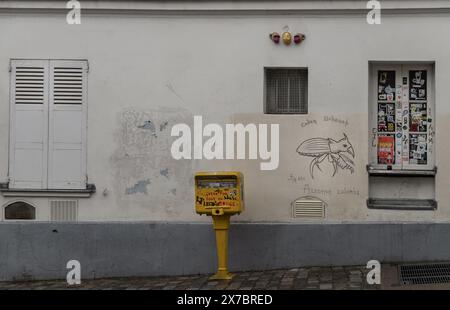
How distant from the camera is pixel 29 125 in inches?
423

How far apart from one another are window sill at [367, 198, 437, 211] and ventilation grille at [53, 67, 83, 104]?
4.64m

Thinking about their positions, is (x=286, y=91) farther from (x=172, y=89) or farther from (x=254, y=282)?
(x=254, y=282)

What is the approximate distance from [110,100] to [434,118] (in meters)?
4.83

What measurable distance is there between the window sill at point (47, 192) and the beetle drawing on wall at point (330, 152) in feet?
10.6

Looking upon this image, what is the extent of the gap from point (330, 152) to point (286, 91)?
3.74 feet

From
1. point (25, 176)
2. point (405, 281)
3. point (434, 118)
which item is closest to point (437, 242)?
point (405, 281)

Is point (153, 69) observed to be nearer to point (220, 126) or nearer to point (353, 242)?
point (220, 126)

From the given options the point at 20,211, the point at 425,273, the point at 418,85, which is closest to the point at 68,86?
the point at 20,211

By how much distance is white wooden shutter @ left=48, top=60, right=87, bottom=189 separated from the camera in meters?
10.7

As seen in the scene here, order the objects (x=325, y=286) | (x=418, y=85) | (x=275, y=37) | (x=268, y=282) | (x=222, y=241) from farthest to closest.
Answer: (x=418, y=85)
(x=275, y=37)
(x=222, y=241)
(x=268, y=282)
(x=325, y=286)

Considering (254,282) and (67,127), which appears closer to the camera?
(254,282)

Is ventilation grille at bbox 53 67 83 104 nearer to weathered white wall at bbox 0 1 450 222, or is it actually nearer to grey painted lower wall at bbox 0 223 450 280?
weathered white wall at bbox 0 1 450 222

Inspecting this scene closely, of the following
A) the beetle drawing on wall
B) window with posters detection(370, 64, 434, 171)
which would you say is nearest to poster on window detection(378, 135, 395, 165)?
window with posters detection(370, 64, 434, 171)

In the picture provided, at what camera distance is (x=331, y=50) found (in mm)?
10430
